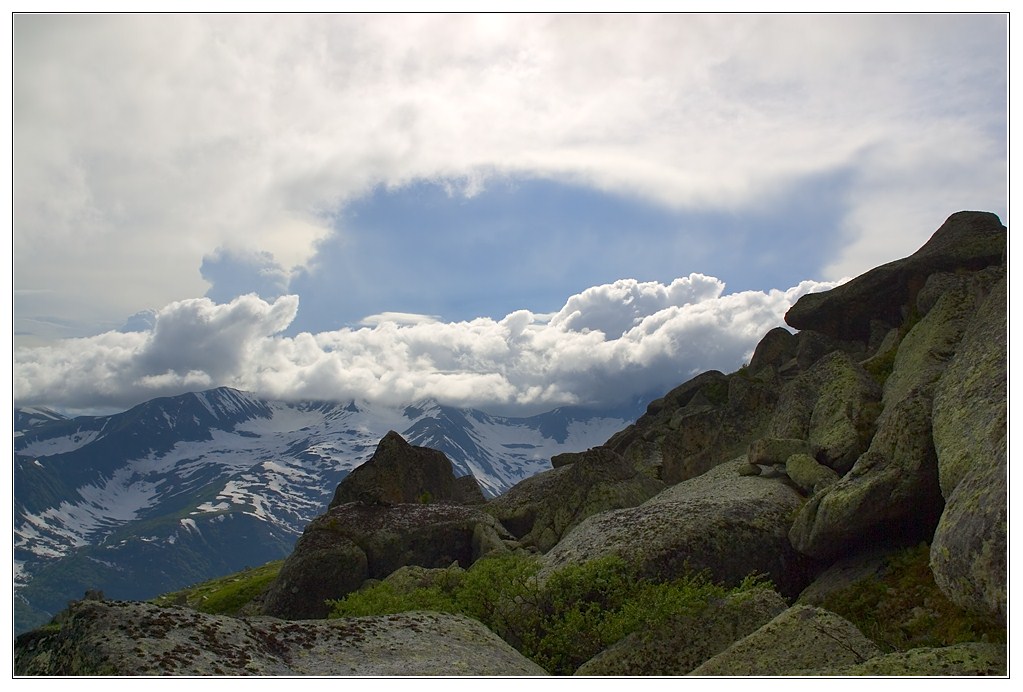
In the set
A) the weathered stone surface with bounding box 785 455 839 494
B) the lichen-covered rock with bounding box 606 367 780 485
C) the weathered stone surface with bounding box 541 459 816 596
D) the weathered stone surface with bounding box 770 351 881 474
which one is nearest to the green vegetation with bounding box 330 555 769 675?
the weathered stone surface with bounding box 541 459 816 596

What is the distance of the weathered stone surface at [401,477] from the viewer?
69125 mm

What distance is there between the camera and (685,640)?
96.3 feet

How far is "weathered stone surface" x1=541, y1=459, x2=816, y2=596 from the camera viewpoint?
3588 cm

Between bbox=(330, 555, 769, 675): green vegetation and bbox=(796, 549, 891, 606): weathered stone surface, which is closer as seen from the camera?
bbox=(330, 555, 769, 675): green vegetation

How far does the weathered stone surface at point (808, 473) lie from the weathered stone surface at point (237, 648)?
2155cm

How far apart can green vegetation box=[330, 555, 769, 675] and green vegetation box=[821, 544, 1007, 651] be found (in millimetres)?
3619

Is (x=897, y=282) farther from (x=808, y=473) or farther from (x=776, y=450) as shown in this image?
(x=808, y=473)

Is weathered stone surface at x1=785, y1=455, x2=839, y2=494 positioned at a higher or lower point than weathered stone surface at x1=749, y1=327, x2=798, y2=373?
lower

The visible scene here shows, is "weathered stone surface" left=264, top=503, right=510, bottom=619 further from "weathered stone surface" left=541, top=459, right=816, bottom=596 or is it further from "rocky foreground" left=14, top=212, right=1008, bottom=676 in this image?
"weathered stone surface" left=541, top=459, right=816, bottom=596

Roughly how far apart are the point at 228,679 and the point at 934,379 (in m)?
32.9

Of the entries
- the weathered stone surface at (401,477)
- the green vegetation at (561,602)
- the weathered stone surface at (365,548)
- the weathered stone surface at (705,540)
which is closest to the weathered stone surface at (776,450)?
the weathered stone surface at (705,540)

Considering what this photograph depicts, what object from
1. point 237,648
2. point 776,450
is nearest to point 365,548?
point 776,450

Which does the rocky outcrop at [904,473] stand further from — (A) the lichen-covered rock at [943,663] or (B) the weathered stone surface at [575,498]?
(B) the weathered stone surface at [575,498]

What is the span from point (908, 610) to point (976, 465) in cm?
631
